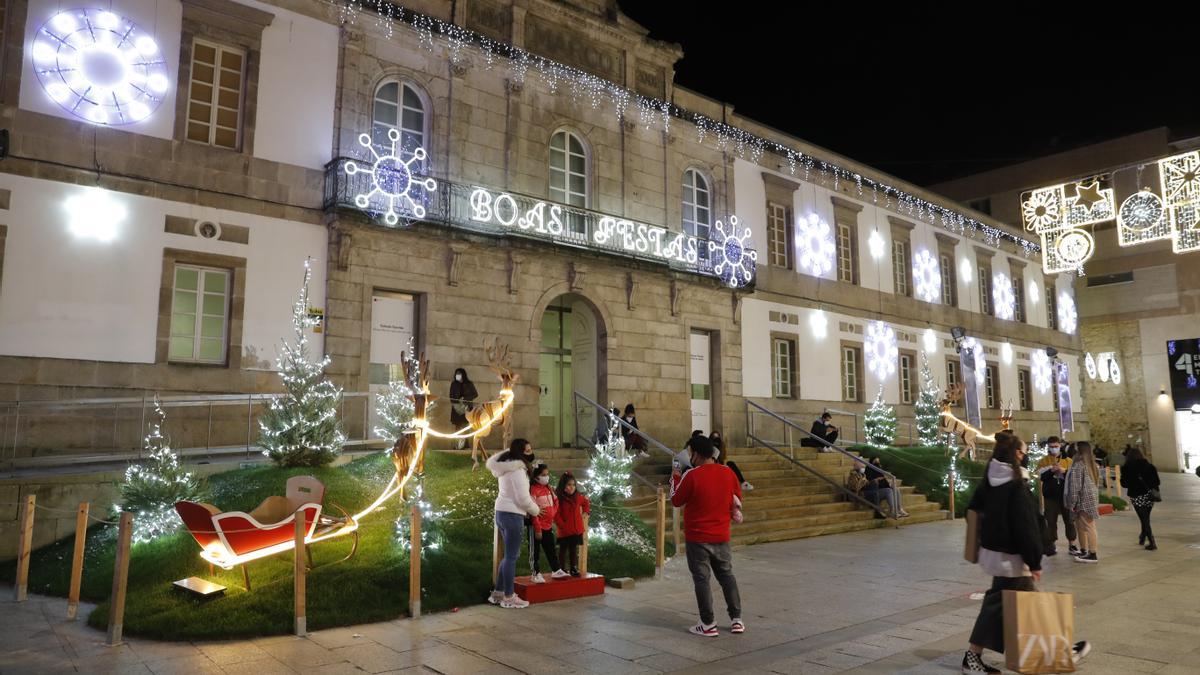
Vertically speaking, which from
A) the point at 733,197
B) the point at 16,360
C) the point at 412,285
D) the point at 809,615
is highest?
the point at 733,197

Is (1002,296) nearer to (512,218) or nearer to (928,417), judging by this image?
(928,417)

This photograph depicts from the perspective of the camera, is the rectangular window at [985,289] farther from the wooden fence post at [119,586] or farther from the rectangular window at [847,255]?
the wooden fence post at [119,586]

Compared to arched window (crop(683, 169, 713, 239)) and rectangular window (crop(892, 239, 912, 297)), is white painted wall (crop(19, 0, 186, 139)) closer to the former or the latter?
arched window (crop(683, 169, 713, 239))

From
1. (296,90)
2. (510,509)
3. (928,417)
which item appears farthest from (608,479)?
(928,417)

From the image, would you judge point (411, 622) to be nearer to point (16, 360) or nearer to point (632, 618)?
point (632, 618)

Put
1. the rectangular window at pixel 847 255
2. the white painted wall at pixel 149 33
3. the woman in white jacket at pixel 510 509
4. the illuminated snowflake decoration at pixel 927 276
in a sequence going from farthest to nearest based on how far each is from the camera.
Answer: the illuminated snowflake decoration at pixel 927 276, the rectangular window at pixel 847 255, the white painted wall at pixel 149 33, the woman in white jacket at pixel 510 509

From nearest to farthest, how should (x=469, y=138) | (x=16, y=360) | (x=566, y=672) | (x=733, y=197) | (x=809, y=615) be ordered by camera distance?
1. (x=566, y=672)
2. (x=809, y=615)
3. (x=16, y=360)
4. (x=469, y=138)
5. (x=733, y=197)

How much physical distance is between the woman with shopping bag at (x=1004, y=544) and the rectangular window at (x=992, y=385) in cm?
2692

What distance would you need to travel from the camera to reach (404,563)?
335 inches

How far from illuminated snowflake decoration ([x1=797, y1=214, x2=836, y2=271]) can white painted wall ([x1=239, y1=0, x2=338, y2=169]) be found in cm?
1405

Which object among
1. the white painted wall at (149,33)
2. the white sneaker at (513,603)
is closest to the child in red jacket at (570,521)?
the white sneaker at (513,603)

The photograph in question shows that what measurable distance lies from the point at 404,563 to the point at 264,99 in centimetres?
934

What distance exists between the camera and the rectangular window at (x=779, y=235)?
22.7m

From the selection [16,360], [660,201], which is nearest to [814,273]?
[660,201]
